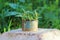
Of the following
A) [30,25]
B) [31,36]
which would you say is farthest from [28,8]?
[31,36]

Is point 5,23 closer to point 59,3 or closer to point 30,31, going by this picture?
point 59,3

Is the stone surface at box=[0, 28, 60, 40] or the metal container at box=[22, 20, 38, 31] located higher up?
the metal container at box=[22, 20, 38, 31]

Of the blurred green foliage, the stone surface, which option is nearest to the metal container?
the stone surface

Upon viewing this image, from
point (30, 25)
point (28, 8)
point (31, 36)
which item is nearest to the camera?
point (31, 36)

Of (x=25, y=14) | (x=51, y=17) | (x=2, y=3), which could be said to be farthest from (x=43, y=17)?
(x=25, y=14)

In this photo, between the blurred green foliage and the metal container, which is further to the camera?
the blurred green foliage

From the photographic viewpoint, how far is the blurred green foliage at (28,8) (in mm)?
4199

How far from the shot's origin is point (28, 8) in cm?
441

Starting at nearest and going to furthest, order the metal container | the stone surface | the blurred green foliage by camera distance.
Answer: the stone surface
the metal container
the blurred green foliage

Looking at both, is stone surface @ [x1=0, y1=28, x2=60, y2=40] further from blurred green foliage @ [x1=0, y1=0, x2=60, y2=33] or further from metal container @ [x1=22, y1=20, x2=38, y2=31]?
blurred green foliage @ [x1=0, y1=0, x2=60, y2=33]

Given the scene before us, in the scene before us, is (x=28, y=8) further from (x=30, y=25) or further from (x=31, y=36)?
(x=31, y=36)

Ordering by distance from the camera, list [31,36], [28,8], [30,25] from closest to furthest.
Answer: [31,36] → [30,25] → [28,8]

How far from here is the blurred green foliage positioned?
4.20 metres

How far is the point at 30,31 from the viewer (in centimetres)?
229
